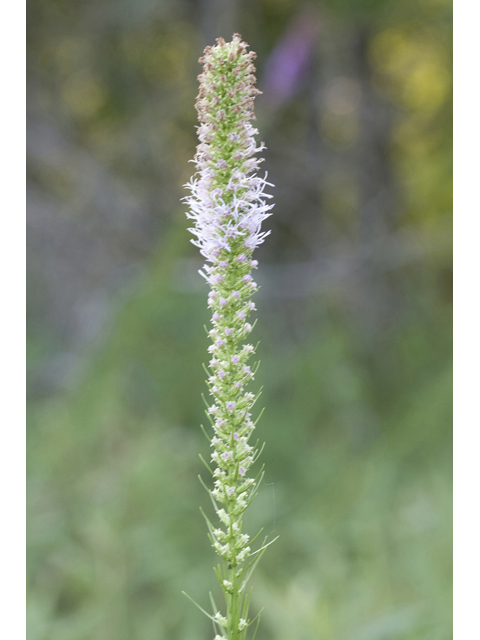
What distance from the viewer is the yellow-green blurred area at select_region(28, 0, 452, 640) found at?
10.9 feet

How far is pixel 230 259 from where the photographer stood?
1.03 metres

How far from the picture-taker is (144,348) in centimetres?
571

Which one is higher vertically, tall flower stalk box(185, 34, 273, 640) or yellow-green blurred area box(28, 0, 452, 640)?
yellow-green blurred area box(28, 0, 452, 640)

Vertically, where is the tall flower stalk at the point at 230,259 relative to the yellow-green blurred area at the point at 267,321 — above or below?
below

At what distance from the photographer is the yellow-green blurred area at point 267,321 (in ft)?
10.9

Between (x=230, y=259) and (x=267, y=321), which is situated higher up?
(x=267, y=321)

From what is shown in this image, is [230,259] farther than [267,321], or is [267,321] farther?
[267,321]

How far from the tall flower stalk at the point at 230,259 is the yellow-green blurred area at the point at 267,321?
178cm

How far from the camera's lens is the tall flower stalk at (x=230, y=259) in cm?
95

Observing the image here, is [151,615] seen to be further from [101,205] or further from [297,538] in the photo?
[101,205]

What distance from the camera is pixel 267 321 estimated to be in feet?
25.5

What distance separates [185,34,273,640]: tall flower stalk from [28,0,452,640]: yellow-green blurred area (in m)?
1.78

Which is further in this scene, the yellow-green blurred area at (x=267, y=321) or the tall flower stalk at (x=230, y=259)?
the yellow-green blurred area at (x=267, y=321)

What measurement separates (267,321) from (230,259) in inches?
267
